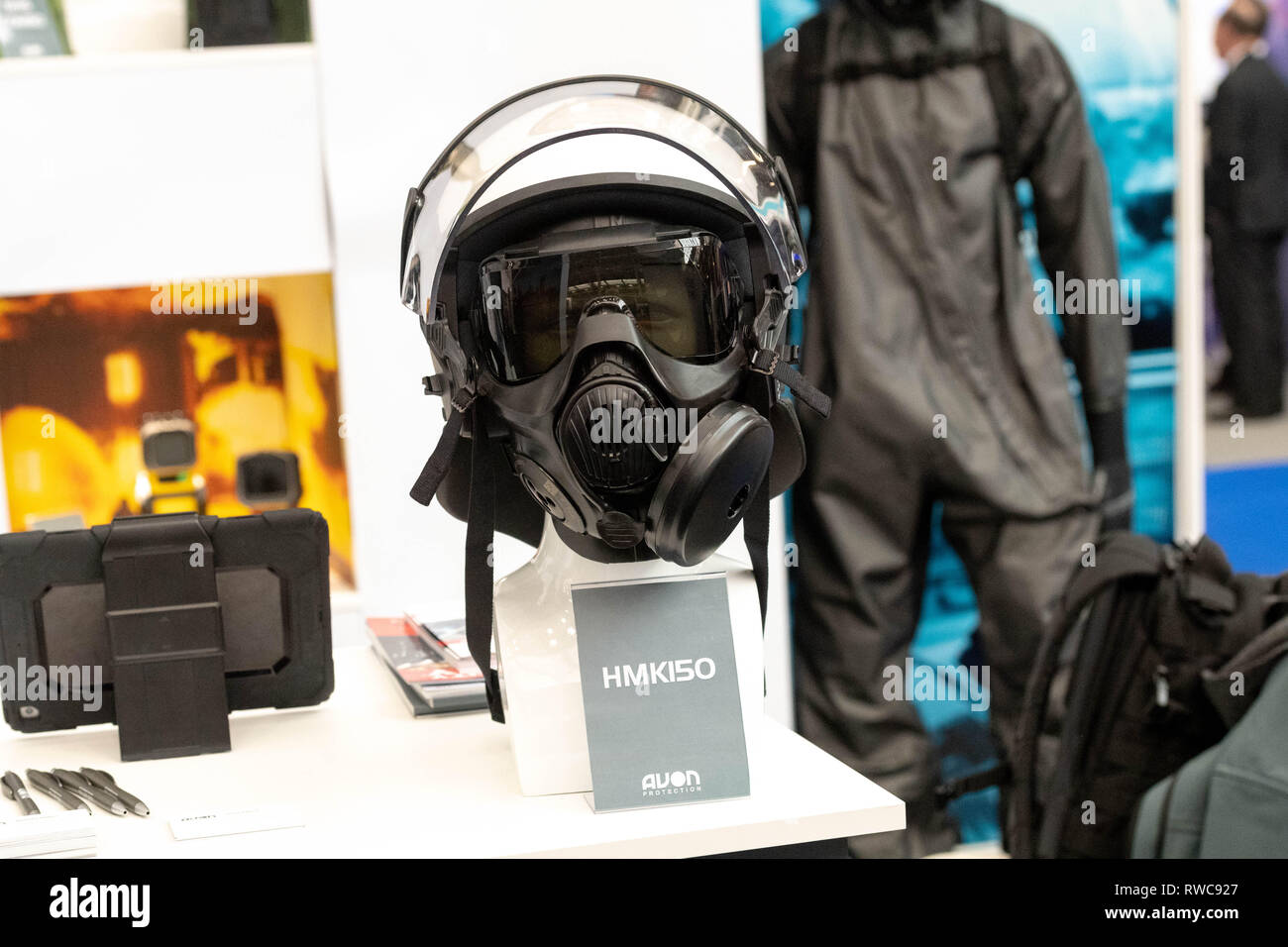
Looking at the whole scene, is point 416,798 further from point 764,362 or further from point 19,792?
point 764,362

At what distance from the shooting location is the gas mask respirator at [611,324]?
44.2 inches

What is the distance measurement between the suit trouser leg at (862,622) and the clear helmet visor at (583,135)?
52.3 inches

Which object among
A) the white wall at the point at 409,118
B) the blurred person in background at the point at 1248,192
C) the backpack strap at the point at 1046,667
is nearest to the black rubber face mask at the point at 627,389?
the backpack strap at the point at 1046,667

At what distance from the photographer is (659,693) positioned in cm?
113

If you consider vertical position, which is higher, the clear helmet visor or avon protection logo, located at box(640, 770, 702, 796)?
the clear helmet visor

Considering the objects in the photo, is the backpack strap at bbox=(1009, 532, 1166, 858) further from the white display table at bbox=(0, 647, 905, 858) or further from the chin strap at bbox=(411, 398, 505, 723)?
the chin strap at bbox=(411, 398, 505, 723)

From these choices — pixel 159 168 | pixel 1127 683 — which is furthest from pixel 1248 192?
pixel 159 168

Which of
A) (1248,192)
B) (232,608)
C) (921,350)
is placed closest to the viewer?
(232,608)

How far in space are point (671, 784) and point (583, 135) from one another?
61cm

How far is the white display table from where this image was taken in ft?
3.44

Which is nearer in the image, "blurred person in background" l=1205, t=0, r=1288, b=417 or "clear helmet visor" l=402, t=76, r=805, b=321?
"clear helmet visor" l=402, t=76, r=805, b=321
